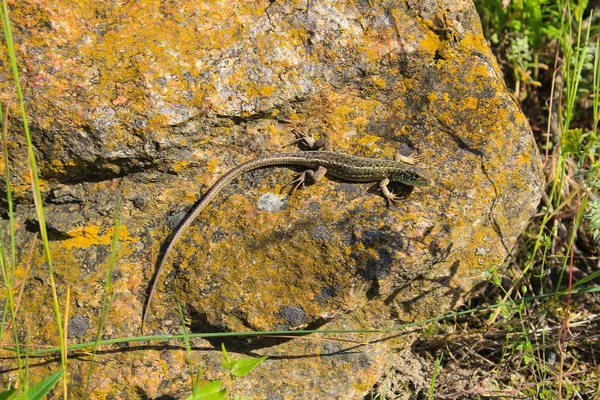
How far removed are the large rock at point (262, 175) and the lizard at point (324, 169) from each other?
70 millimetres

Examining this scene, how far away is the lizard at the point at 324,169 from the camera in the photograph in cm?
351

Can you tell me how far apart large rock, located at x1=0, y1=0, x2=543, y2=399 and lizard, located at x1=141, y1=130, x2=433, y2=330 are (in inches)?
2.8

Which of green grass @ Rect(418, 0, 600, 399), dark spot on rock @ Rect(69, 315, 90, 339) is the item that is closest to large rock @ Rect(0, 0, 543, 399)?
dark spot on rock @ Rect(69, 315, 90, 339)

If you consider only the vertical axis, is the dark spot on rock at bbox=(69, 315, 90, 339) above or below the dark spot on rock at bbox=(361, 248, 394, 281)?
above

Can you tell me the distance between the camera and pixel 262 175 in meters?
3.70

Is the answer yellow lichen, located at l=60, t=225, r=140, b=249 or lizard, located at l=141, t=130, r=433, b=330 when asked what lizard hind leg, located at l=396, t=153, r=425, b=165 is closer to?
lizard, located at l=141, t=130, r=433, b=330

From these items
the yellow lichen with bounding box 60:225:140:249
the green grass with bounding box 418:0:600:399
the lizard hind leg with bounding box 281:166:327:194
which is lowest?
the green grass with bounding box 418:0:600:399

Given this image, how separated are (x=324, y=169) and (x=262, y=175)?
0.42 m

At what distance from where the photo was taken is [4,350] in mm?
3254

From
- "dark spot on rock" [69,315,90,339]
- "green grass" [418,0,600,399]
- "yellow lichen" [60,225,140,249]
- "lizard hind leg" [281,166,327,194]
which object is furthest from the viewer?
"green grass" [418,0,600,399]

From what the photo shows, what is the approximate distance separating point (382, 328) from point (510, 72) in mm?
3228

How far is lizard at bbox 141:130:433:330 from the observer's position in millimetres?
3510

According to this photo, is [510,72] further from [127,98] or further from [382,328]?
[127,98]

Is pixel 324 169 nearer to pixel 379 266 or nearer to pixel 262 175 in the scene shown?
pixel 262 175
